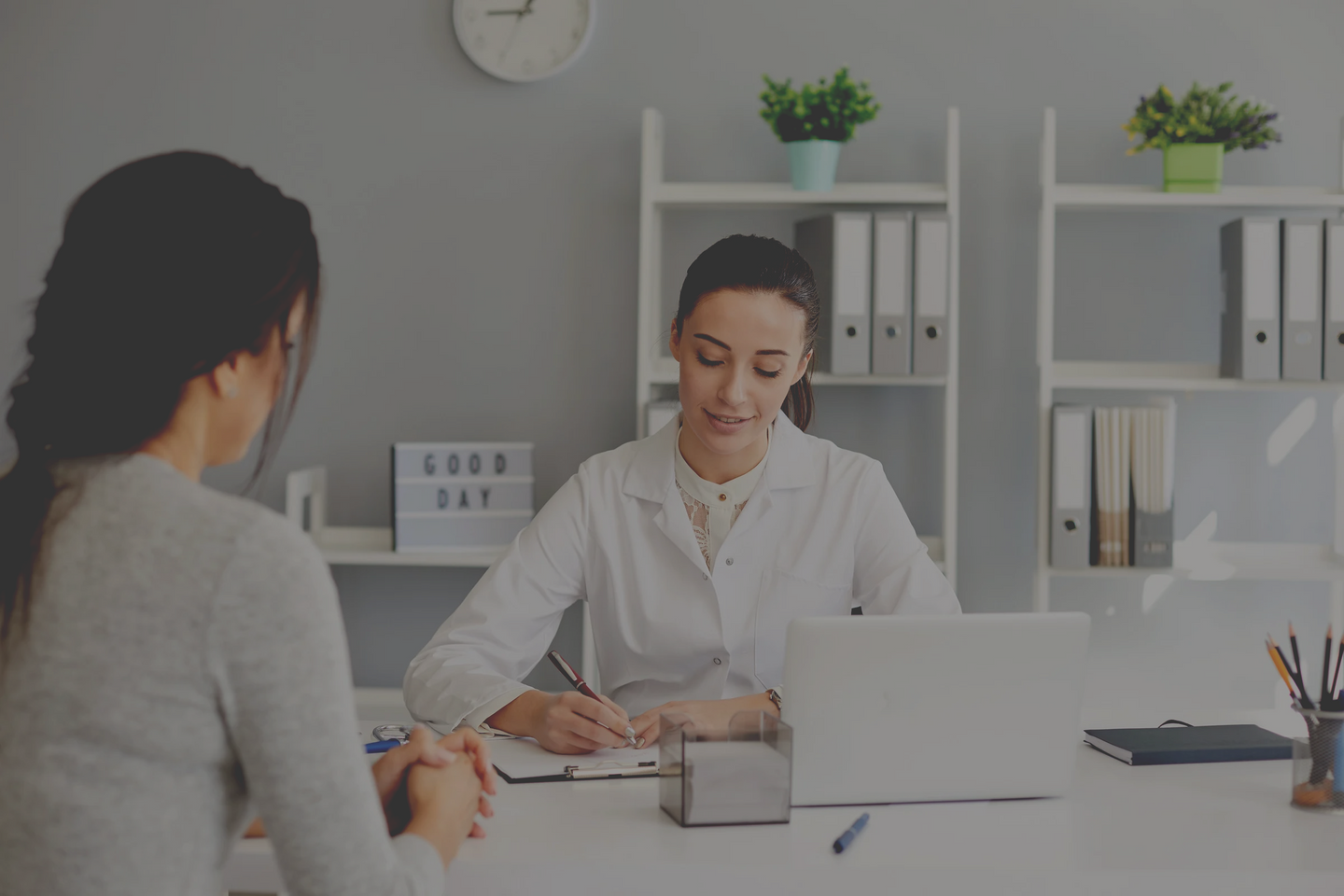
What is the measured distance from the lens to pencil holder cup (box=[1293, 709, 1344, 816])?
3.96ft

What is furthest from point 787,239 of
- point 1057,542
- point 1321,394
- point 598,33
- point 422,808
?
point 422,808

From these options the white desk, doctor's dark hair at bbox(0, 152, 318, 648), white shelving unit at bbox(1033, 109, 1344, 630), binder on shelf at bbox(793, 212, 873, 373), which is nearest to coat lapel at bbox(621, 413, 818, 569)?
the white desk

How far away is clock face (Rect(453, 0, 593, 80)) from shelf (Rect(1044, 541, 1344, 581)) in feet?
5.39

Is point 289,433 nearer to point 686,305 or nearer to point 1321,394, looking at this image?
point 686,305

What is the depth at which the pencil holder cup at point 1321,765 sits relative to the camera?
3.96ft

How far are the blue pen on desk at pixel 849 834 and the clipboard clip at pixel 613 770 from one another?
0.85ft

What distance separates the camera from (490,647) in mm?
1683

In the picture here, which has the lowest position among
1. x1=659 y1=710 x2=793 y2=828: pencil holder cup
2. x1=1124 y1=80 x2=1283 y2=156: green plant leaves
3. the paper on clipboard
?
the paper on clipboard

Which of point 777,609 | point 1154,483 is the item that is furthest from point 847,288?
point 777,609

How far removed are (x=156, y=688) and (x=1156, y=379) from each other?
231 cm

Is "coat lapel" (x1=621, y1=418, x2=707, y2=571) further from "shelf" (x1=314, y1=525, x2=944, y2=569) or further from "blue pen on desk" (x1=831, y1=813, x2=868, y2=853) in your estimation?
"shelf" (x1=314, y1=525, x2=944, y2=569)

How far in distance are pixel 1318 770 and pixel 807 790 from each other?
0.52 metres

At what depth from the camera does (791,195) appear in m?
2.59

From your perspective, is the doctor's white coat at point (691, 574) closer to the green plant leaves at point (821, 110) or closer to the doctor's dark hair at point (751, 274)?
the doctor's dark hair at point (751, 274)
